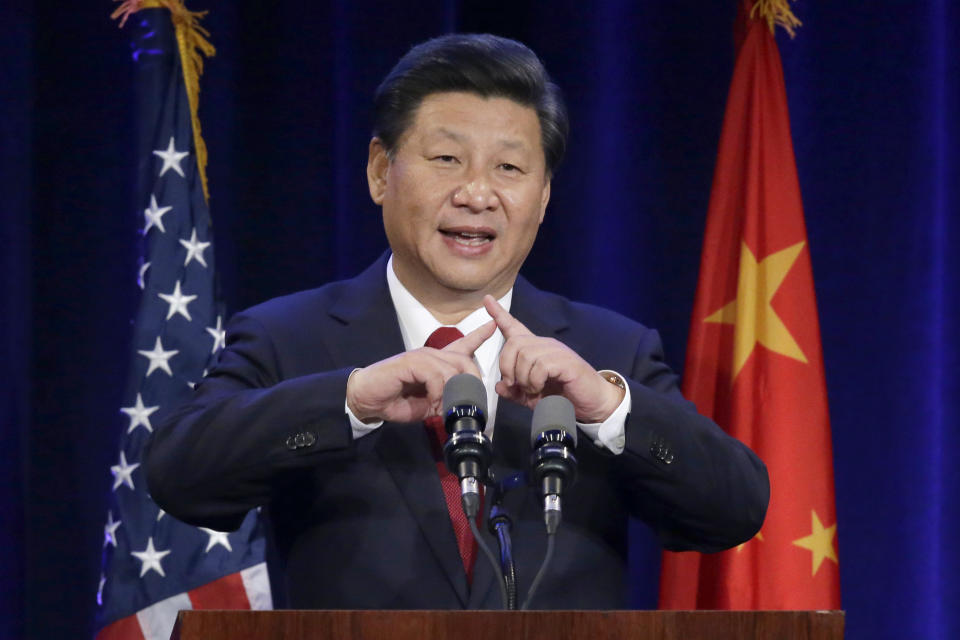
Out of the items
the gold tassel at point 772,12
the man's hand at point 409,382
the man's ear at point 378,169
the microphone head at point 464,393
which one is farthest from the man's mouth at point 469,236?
the gold tassel at point 772,12

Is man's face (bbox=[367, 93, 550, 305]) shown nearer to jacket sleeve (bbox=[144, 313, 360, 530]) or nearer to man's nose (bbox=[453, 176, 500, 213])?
man's nose (bbox=[453, 176, 500, 213])

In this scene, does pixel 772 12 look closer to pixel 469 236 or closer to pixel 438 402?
pixel 469 236

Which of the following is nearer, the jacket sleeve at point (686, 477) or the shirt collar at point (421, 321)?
the jacket sleeve at point (686, 477)

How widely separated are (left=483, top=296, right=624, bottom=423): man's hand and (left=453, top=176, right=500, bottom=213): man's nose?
0.36 m

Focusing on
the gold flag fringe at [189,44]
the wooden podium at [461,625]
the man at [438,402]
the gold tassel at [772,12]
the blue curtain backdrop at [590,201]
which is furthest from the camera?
the blue curtain backdrop at [590,201]

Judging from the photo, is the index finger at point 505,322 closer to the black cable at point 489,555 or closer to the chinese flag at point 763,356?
the black cable at point 489,555

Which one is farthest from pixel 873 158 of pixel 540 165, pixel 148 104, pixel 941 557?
pixel 148 104

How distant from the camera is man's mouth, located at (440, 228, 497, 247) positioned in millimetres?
2143

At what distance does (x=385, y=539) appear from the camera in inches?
76.3

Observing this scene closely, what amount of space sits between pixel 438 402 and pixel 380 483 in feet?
0.90

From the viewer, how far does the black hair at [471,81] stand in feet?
7.22

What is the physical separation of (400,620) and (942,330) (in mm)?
2376

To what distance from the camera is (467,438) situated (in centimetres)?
150

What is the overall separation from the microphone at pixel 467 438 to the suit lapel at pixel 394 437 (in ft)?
1.04
